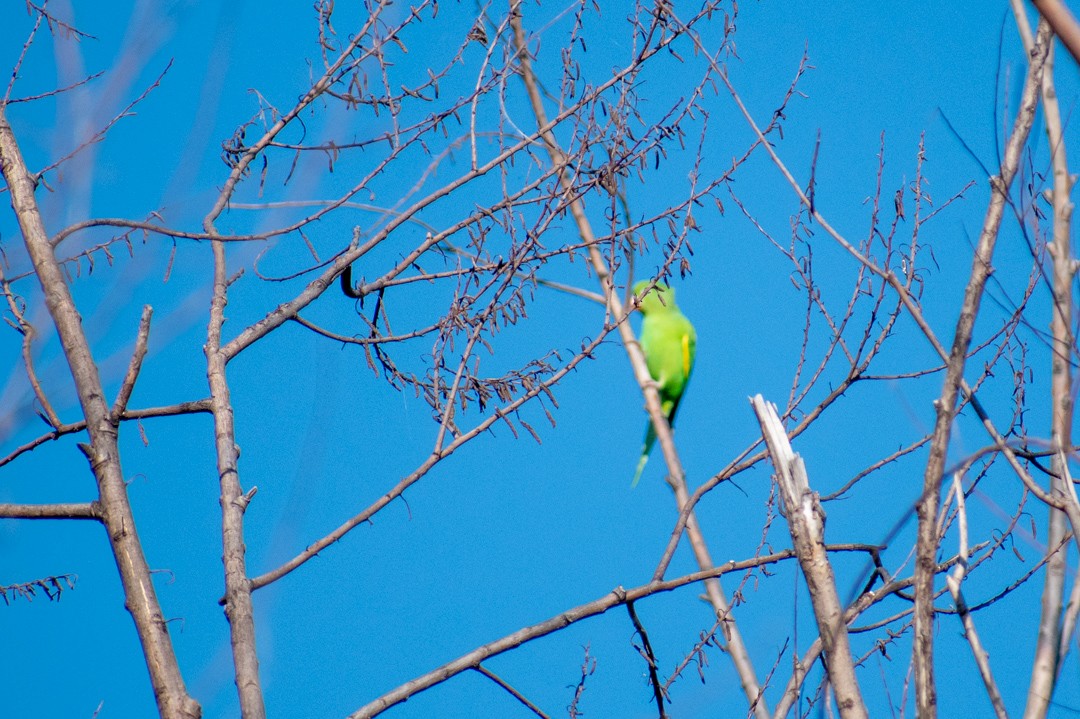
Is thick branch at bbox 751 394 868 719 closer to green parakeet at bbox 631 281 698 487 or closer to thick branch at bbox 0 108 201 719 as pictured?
thick branch at bbox 0 108 201 719

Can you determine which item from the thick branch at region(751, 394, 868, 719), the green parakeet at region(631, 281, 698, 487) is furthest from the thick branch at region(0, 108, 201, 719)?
the green parakeet at region(631, 281, 698, 487)

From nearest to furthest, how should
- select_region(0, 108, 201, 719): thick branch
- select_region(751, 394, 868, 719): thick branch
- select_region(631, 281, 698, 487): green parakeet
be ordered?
select_region(751, 394, 868, 719): thick branch
select_region(0, 108, 201, 719): thick branch
select_region(631, 281, 698, 487): green parakeet

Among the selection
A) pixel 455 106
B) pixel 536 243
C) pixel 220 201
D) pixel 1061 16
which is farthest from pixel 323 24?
pixel 1061 16

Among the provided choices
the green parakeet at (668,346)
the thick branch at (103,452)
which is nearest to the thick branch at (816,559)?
the thick branch at (103,452)

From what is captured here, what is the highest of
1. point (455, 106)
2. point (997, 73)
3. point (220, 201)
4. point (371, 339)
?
point (220, 201)

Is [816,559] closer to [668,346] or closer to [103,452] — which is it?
[103,452]

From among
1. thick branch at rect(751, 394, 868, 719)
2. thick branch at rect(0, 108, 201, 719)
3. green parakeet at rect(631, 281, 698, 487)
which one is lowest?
thick branch at rect(751, 394, 868, 719)

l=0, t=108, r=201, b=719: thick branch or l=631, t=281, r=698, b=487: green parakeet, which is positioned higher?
l=631, t=281, r=698, b=487: green parakeet

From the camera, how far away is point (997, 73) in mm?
1658

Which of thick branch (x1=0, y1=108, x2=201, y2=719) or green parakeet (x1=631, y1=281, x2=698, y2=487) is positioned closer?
thick branch (x1=0, y1=108, x2=201, y2=719)

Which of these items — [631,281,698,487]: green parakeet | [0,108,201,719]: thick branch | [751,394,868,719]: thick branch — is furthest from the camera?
[631,281,698,487]: green parakeet

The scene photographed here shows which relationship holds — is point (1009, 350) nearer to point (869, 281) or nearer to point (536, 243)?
point (869, 281)

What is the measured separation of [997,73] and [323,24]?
1.45m

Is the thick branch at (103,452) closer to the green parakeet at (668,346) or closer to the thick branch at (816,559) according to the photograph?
the thick branch at (816,559)
